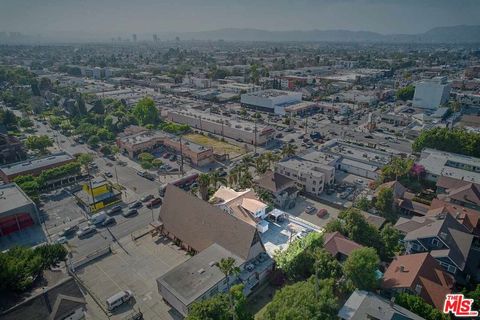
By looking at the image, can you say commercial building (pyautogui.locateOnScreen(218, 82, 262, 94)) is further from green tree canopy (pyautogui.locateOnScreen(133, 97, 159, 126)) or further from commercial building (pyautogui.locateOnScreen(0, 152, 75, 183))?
commercial building (pyautogui.locateOnScreen(0, 152, 75, 183))

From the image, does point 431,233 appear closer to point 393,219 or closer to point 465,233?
point 465,233

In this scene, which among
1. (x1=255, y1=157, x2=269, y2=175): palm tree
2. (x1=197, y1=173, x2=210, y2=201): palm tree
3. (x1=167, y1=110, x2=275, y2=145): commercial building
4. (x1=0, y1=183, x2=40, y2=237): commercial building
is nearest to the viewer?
(x1=0, y1=183, x2=40, y2=237): commercial building

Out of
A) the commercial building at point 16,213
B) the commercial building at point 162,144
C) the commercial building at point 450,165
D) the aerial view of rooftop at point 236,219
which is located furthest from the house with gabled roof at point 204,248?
the commercial building at point 450,165

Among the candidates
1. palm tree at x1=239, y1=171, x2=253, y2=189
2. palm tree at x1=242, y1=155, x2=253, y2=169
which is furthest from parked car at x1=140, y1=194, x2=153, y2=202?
palm tree at x1=242, y1=155, x2=253, y2=169

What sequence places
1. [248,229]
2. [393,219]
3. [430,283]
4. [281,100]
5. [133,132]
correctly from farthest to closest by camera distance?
[281,100] < [133,132] < [393,219] < [248,229] < [430,283]

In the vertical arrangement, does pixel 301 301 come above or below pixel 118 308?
above

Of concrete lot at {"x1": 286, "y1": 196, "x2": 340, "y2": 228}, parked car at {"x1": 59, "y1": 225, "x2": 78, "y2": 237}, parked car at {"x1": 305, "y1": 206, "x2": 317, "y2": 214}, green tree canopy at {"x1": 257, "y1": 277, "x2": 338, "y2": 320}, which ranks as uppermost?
green tree canopy at {"x1": 257, "y1": 277, "x2": 338, "y2": 320}

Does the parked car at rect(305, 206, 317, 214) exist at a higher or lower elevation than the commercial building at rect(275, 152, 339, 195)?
lower

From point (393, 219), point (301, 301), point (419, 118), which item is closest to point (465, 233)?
point (393, 219)
